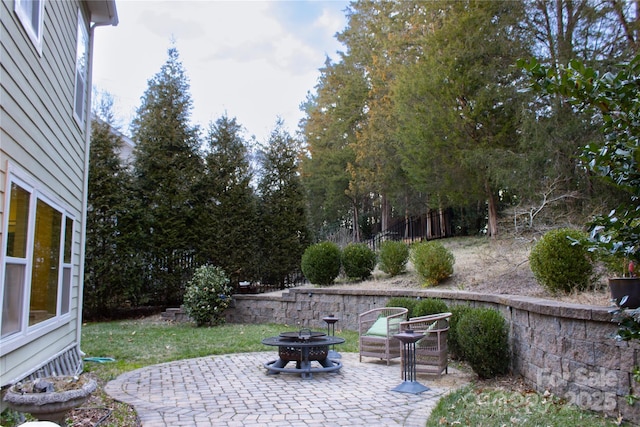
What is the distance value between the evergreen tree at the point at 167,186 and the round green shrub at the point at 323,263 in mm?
3513

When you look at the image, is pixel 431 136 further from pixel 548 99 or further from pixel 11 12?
pixel 11 12

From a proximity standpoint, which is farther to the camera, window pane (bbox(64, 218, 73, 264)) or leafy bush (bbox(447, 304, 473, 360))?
leafy bush (bbox(447, 304, 473, 360))

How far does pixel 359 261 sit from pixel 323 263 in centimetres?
82

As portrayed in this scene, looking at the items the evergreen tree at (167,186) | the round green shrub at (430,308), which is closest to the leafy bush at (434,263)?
the round green shrub at (430,308)

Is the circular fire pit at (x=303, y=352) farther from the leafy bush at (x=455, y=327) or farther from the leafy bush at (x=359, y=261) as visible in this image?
the leafy bush at (x=359, y=261)

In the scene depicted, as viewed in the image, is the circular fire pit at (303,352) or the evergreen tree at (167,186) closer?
the circular fire pit at (303,352)

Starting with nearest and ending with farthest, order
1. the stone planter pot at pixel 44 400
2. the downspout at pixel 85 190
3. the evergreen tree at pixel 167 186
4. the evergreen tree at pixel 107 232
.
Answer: the stone planter pot at pixel 44 400
the downspout at pixel 85 190
the evergreen tree at pixel 107 232
the evergreen tree at pixel 167 186

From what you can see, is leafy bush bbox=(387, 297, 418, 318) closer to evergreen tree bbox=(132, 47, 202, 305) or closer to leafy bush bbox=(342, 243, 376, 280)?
leafy bush bbox=(342, 243, 376, 280)

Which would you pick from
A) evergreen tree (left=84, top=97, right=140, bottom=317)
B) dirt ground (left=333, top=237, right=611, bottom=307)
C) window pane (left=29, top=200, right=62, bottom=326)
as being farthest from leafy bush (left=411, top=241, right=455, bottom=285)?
evergreen tree (left=84, top=97, right=140, bottom=317)

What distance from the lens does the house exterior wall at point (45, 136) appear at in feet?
10.6

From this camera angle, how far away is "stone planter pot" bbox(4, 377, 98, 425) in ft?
9.75

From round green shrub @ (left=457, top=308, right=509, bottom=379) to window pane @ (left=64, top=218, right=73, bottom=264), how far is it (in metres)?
4.70

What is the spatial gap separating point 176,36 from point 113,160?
4009mm

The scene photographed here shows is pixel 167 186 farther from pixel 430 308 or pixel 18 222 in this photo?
pixel 18 222
